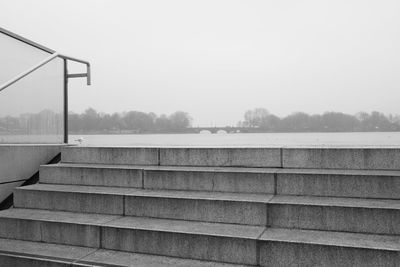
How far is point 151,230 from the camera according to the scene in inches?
160

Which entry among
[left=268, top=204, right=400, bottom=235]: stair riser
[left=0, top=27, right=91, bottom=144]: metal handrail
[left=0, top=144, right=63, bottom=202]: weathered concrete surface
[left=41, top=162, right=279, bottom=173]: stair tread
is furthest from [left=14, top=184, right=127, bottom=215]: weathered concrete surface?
[left=268, top=204, right=400, bottom=235]: stair riser

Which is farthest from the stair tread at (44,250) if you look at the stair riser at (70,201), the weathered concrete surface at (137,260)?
the stair riser at (70,201)

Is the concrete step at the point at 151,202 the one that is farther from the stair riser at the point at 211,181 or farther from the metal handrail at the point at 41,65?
the metal handrail at the point at 41,65

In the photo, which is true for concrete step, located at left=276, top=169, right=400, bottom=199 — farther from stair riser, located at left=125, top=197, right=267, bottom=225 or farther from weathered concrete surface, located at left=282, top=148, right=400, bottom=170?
stair riser, located at left=125, top=197, right=267, bottom=225

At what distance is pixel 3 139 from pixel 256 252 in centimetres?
395

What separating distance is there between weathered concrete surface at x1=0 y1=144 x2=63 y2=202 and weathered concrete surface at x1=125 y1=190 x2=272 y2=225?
1.83 meters

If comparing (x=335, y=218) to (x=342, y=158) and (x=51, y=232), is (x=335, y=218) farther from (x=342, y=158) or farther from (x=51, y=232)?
(x=51, y=232)

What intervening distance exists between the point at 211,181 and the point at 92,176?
1.65 m

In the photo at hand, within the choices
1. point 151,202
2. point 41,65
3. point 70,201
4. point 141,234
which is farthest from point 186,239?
point 41,65

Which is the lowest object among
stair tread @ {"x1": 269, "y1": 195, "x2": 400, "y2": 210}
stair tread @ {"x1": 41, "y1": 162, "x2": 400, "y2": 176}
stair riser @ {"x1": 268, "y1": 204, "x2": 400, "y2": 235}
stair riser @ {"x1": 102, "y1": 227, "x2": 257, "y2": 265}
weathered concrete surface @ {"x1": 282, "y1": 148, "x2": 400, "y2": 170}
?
stair riser @ {"x1": 102, "y1": 227, "x2": 257, "y2": 265}

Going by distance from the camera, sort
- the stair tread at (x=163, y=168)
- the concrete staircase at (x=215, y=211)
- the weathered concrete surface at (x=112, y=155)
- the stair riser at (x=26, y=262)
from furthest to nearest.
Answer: the weathered concrete surface at (x=112, y=155) < the stair tread at (x=163, y=168) < the stair riser at (x=26, y=262) < the concrete staircase at (x=215, y=211)

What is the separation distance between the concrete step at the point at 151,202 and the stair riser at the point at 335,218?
6.8 inches

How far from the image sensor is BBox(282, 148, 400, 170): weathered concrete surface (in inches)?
179

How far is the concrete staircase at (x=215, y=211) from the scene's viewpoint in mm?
3715
